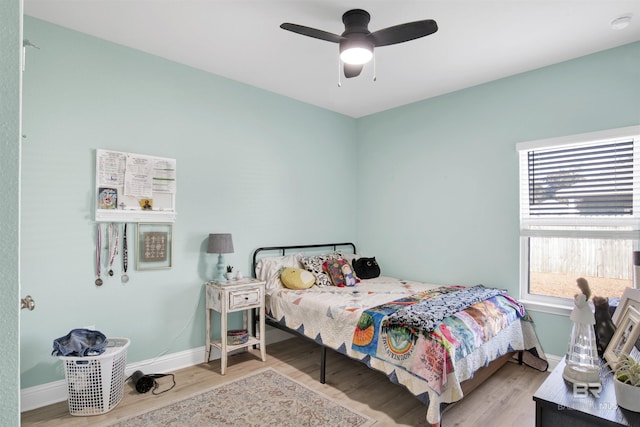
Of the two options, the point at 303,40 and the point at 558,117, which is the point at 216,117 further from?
the point at 558,117

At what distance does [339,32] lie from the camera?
2.69 meters

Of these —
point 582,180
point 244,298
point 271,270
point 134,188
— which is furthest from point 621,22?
point 134,188

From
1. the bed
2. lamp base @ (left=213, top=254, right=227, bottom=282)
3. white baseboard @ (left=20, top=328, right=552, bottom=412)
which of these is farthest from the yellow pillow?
white baseboard @ (left=20, top=328, right=552, bottom=412)

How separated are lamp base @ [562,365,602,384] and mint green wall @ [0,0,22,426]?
1.81 meters

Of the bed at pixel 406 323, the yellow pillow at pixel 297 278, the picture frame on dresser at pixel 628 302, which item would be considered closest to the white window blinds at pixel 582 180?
the bed at pixel 406 323

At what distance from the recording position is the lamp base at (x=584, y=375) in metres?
1.44

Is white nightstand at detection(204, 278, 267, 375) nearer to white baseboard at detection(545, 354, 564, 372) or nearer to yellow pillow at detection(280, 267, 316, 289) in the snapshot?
yellow pillow at detection(280, 267, 316, 289)

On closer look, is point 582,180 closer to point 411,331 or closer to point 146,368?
point 411,331

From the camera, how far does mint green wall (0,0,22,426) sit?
636mm

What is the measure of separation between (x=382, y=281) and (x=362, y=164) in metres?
1.63

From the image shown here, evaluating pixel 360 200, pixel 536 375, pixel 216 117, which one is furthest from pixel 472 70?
pixel 536 375

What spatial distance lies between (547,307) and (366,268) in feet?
5.91

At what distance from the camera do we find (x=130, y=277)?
116 inches

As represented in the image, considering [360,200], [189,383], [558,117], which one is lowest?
[189,383]
